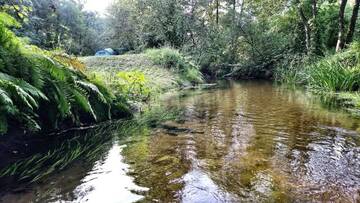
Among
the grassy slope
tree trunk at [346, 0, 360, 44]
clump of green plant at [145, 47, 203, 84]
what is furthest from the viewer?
clump of green plant at [145, 47, 203, 84]

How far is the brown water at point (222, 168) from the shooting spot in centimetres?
244

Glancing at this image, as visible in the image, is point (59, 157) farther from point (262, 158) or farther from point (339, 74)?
point (339, 74)

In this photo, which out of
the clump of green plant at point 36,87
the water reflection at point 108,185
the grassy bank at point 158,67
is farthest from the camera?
the grassy bank at point 158,67

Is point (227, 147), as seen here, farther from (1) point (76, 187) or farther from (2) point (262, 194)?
(1) point (76, 187)

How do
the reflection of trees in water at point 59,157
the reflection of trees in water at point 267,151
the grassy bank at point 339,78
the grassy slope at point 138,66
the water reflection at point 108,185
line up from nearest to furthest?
the water reflection at point 108,185 → the reflection of trees in water at point 267,151 → the reflection of trees in water at point 59,157 → the grassy bank at point 339,78 → the grassy slope at point 138,66

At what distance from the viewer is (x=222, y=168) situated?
301cm

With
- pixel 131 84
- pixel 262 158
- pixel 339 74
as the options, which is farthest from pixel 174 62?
pixel 262 158

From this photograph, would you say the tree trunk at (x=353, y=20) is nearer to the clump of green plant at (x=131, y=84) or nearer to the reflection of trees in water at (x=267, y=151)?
the reflection of trees in water at (x=267, y=151)

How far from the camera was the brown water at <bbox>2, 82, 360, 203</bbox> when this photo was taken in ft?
7.99

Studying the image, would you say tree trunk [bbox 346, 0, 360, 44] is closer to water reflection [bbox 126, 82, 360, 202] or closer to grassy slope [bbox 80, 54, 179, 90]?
grassy slope [bbox 80, 54, 179, 90]

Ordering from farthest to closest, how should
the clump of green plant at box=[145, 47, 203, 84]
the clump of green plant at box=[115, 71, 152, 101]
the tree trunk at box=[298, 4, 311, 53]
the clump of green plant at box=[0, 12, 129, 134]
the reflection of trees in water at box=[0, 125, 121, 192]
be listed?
1. the tree trunk at box=[298, 4, 311, 53]
2. the clump of green plant at box=[145, 47, 203, 84]
3. the clump of green plant at box=[115, 71, 152, 101]
4. the clump of green plant at box=[0, 12, 129, 134]
5. the reflection of trees in water at box=[0, 125, 121, 192]

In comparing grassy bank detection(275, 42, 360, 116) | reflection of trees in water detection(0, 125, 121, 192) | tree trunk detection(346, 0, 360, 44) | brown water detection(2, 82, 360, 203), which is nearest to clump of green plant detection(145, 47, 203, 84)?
grassy bank detection(275, 42, 360, 116)

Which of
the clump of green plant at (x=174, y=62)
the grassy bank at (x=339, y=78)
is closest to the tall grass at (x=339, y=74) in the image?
the grassy bank at (x=339, y=78)

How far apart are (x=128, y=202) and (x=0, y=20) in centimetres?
282
